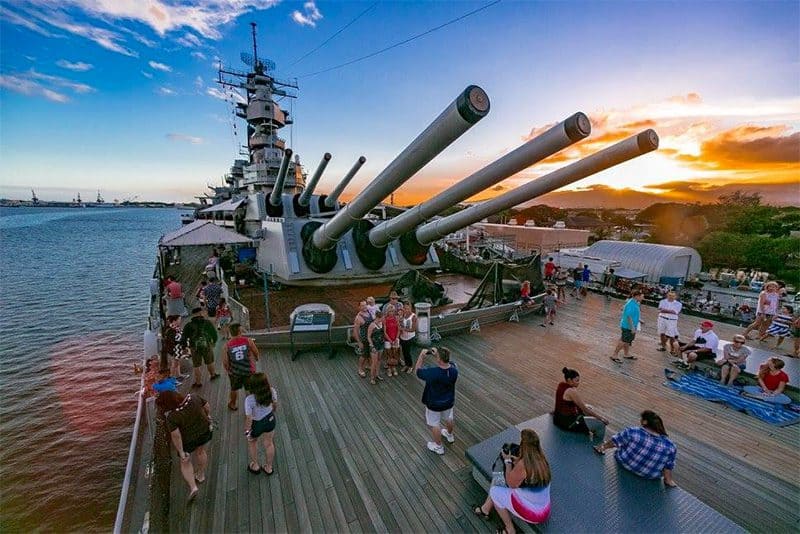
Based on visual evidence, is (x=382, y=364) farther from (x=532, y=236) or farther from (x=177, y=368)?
(x=532, y=236)

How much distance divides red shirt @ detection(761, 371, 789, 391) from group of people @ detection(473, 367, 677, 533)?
346cm

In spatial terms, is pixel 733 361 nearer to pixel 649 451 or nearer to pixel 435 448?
pixel 649 451

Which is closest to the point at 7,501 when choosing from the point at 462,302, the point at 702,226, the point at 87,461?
the point at 87,461

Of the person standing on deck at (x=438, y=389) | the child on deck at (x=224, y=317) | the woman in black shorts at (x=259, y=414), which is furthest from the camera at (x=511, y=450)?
the child on deck at (x=224, y=317)

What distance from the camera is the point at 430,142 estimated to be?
166 inches

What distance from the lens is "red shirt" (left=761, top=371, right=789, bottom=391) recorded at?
5.03 m

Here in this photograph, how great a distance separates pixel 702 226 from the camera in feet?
111

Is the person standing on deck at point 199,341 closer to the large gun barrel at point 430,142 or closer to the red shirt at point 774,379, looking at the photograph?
the large gun barrel at point 430,142

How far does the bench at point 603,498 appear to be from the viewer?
2695 millimetres

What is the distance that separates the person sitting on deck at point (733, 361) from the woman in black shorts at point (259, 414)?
23.6 feet

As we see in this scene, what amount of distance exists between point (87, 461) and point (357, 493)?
26.6ft

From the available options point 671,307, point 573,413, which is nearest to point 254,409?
point 573,413

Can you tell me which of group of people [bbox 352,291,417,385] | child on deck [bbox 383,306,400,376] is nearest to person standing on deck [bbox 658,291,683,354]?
group of people [bbox 352,291,417,385]

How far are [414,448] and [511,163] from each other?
4.29m
